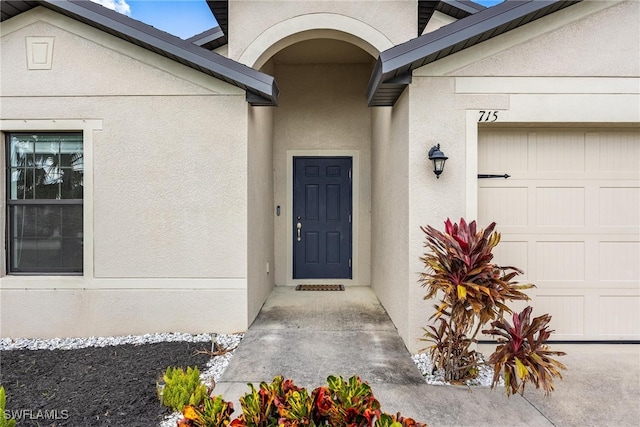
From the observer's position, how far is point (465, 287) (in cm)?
294

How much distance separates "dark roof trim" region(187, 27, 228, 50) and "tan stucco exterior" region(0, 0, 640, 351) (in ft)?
2.47

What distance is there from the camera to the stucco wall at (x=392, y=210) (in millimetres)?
4078

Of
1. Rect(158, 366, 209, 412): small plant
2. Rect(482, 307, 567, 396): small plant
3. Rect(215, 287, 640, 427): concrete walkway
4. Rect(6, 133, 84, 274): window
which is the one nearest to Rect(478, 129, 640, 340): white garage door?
Rect(215, 287, 640, 427): concrete walkway

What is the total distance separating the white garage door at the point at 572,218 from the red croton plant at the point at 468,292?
3.65ft

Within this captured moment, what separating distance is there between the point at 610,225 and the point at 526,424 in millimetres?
2624

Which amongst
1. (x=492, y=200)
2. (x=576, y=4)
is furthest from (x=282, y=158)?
(x=576, y=4)

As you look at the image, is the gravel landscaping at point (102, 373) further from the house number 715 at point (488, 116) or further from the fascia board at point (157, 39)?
the fascia board at point (157, 39)

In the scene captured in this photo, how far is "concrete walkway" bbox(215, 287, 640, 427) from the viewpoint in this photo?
110 inches

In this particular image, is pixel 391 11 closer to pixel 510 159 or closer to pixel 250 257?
pixel 510 159

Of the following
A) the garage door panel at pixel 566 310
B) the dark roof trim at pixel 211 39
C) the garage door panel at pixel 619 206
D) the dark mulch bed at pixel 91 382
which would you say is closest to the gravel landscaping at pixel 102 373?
the dark mulch bed at pixel 91 382

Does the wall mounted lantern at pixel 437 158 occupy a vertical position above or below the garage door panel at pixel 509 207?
above

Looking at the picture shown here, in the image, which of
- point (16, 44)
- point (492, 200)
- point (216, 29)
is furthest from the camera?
point (216, 29)

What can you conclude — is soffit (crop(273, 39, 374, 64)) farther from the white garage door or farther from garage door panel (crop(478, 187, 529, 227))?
garage door panel (crop(478, 187, 529, 227))

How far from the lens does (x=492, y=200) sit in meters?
4.03
